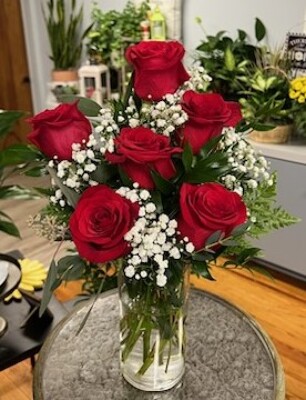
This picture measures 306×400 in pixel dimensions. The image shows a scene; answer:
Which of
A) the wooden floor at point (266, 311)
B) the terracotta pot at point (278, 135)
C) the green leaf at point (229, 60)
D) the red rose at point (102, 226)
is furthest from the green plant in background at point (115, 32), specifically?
the red rose at point (102, 226)

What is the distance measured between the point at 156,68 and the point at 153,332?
0.49 metres

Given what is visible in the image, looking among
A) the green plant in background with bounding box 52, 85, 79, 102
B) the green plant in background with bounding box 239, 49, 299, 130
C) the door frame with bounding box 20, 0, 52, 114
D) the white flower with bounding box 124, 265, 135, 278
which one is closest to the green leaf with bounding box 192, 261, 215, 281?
the white flower with bounding box 124, 265, 135, 278

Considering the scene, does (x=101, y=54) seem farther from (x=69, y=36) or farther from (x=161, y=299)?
(x=161, y=299)

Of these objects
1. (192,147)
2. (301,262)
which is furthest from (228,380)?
(301,262)

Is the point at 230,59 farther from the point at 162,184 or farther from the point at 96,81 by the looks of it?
the point at 162,184

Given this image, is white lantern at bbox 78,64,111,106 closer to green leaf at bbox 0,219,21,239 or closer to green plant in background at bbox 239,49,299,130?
green plant in background at bbox 239,49,299,130

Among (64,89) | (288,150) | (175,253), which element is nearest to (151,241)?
(175,253)

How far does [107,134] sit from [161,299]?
32 centimetres

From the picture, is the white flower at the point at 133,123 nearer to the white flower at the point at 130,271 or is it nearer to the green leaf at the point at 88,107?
the green leaf at the point at 88,107

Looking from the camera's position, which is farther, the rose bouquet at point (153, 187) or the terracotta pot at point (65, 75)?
the terracotta pot at point (65, 75)

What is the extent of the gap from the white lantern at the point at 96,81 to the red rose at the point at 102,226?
2.51 metres

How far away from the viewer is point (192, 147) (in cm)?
82

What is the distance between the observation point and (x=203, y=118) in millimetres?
798

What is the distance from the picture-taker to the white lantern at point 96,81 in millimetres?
3195
